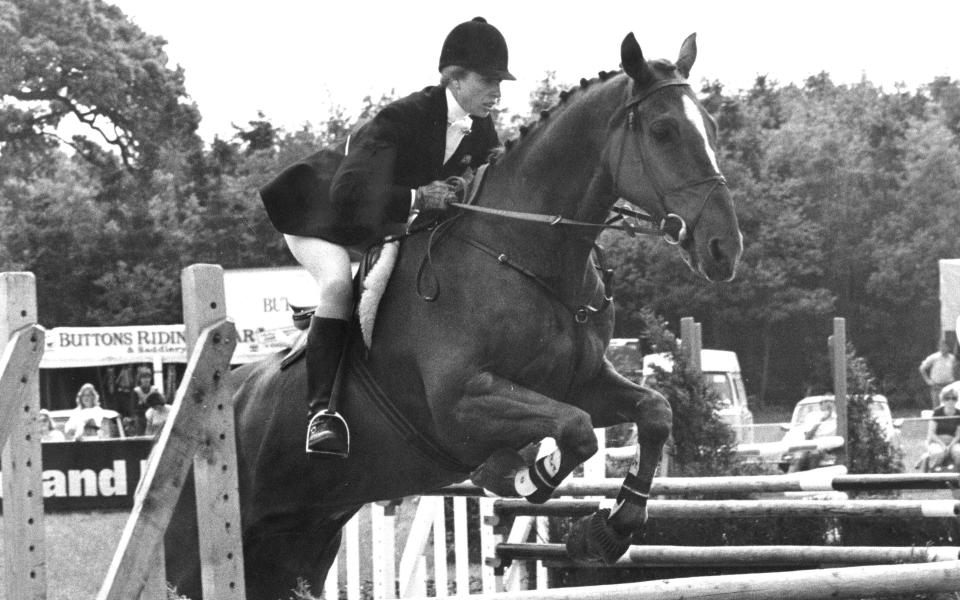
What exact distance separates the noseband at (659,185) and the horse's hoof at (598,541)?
3.54ft

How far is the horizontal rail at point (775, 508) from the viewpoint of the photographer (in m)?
5.47

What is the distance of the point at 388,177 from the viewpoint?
496 cm

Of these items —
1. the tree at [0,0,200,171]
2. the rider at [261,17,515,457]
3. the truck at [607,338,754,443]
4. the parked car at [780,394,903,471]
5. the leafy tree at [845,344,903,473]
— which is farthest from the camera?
the tree at [0,0,200,171]

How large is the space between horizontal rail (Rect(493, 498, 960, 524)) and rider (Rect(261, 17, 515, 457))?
4.34ft

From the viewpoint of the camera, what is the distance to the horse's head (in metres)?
4.37

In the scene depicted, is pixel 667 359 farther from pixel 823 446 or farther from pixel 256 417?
pixel 256 417

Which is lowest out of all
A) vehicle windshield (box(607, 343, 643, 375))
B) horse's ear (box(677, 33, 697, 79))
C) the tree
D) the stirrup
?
the stirrup

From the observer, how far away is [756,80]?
44812 millimetres

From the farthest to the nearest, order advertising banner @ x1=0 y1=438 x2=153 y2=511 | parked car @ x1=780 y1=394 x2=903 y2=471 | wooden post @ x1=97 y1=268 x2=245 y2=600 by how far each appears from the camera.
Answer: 1. parked car @ x1=780 y1=394 x2=903 y2=471
2. advertising banner @ x1=0 y1=438 x2=153 y2=511
3. wooden post @ x1=97 y1=268 x2=245 y2=600

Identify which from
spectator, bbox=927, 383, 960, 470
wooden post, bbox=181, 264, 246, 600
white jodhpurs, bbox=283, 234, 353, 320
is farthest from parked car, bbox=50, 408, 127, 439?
wooden post, bbox=181, 264, 246, 600

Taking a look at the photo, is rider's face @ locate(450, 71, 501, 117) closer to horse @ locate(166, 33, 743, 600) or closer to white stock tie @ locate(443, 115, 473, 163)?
A: white stock tie @ locate(443, 115, 473, 163)

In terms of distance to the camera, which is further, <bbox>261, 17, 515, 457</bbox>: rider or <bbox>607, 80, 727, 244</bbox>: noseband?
<bbox>261, 17, 515, 457</bbox>: rider

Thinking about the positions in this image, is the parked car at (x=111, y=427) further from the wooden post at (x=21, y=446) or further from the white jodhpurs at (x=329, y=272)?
the wooden post at (x=21, y=446)

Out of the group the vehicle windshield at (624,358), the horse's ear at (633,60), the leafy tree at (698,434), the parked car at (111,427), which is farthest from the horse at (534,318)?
the parked car at (111,427)
